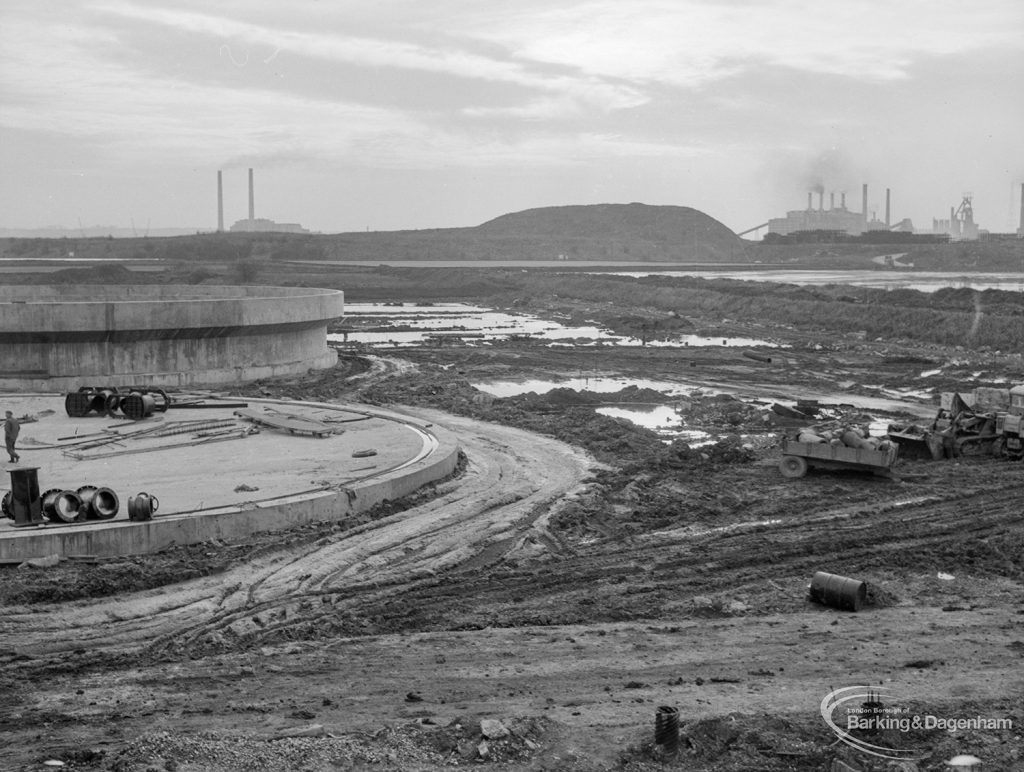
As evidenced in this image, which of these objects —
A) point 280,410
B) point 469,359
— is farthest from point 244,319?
point 469,359

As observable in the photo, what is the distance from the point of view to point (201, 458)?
15.9 meters

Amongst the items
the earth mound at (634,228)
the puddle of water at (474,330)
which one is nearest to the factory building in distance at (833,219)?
the earth mound at (634,228)

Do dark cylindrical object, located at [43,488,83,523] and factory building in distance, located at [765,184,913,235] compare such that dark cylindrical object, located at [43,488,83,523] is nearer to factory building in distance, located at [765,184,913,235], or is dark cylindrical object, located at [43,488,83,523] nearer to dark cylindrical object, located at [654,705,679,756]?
dark cylindrical object, located at [654,705,679,756]

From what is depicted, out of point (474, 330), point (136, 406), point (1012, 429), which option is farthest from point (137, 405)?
point (474, 330)

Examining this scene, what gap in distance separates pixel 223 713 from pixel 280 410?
12.6 metres

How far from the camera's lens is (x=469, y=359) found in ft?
105

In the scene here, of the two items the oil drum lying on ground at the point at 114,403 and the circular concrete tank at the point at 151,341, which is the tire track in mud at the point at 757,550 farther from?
the circular concrete tank at the point at 151,341

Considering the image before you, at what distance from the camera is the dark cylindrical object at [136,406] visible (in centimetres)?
1909

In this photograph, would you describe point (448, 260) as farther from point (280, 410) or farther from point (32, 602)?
point (32, 602)

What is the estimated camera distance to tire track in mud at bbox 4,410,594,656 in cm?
973

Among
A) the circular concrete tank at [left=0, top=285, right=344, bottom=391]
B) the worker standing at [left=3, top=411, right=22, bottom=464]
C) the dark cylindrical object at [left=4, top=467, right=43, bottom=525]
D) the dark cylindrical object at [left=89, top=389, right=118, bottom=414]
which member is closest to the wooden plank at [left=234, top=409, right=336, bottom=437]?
the dark cylindrical object at [left=89, top=389, right=118, bottom=414]

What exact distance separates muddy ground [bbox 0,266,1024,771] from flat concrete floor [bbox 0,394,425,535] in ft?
4.05

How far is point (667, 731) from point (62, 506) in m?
7.66

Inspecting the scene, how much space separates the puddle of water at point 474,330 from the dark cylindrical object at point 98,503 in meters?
24.7
